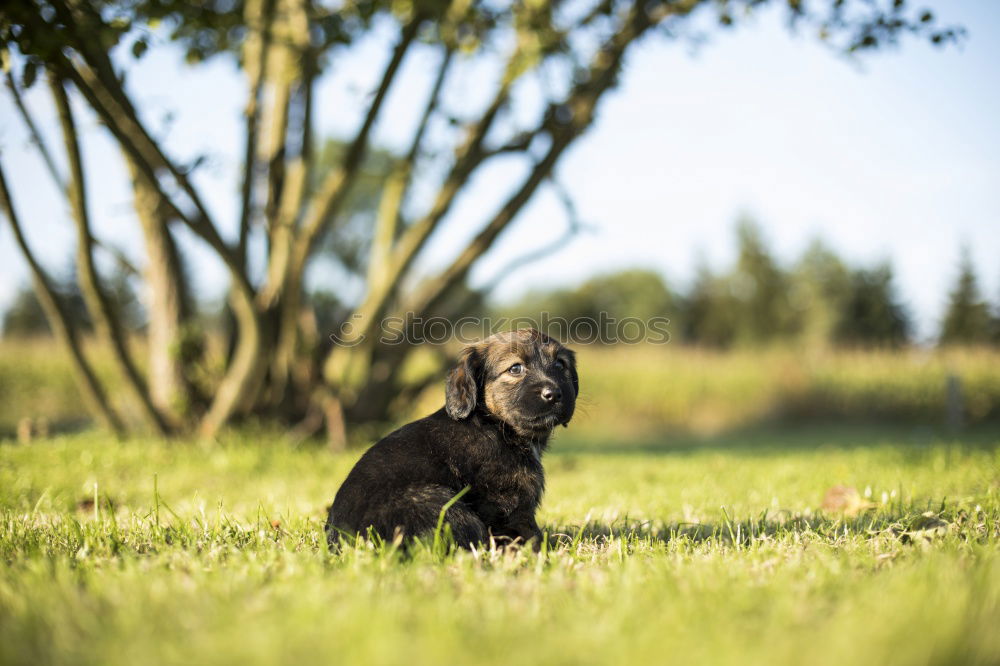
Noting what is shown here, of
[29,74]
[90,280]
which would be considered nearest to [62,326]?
[90,280]

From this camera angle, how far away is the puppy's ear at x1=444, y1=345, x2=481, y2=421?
3822 millimetres

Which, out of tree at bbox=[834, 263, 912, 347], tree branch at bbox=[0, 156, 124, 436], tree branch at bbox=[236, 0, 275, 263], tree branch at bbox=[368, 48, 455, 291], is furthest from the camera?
tree at bbox=[834, 263, 912, 347]

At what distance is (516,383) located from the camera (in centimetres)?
396

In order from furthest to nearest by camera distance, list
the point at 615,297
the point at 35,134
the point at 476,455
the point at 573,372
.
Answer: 1. the point at 615,297
2. the point at 35,134
3. the point at 573,372
4. the point at 476,455

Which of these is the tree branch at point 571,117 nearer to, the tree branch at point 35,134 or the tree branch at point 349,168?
the tree branch at point 349,168

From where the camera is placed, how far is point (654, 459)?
33.4 ft

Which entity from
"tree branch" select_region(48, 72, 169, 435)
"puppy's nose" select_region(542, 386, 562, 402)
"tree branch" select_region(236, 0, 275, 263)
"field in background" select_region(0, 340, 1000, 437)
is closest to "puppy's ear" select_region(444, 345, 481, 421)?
"puppy's nose" select_region(542, 386, 562, 402)

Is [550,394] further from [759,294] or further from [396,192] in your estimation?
[759,294]

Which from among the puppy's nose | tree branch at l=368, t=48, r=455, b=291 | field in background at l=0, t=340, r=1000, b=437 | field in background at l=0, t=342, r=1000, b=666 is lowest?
field in background at l=0, t=340, r=1000, b=437

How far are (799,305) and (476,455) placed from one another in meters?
69.0

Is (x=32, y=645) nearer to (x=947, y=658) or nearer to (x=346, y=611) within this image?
(x=346, y=611)

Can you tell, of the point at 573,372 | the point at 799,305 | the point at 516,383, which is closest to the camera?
the point at 516,383

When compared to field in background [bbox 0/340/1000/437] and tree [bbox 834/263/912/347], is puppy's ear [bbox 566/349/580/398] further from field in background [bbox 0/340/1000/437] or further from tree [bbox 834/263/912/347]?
tree [bbox 834/263/912/347]

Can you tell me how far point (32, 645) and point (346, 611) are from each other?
35.4 inches
